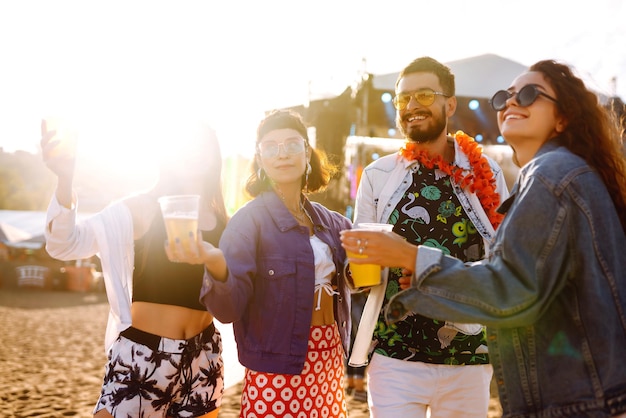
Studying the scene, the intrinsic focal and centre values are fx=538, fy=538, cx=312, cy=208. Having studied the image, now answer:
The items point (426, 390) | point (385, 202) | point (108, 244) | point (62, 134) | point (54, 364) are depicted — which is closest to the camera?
point (62, 134)

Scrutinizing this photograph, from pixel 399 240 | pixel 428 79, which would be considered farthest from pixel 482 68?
pixel 399 240

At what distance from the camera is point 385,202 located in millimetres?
2881

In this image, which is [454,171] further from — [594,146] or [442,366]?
[594,146]

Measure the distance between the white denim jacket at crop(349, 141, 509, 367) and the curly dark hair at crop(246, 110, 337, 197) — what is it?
0.31 m

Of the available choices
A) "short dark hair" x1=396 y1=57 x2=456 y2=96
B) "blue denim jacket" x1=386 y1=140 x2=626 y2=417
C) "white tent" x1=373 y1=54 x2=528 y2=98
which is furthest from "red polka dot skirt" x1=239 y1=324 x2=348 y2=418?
"white tent" x1=373 y1=54 x2=528 y2=98

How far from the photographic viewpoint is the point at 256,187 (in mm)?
2953

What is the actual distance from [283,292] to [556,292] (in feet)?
4.47

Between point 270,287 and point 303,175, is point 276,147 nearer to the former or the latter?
point 303,175

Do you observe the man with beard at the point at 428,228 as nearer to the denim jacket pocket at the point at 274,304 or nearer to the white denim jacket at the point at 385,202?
the white denim jacket at the point at 385,202

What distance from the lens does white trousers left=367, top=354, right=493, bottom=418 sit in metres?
2.62

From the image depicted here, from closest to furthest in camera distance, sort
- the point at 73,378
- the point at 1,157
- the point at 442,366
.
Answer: the point at 442,366, the point at 73,378, the point at 1,157

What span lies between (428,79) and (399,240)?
A: 1524mm

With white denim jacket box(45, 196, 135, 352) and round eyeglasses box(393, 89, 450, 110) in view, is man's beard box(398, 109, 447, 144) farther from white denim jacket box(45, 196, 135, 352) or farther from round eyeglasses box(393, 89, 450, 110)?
white denim jacket box(45, 196, 135, 352)

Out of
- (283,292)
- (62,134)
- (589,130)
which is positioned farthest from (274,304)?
(589,130)
